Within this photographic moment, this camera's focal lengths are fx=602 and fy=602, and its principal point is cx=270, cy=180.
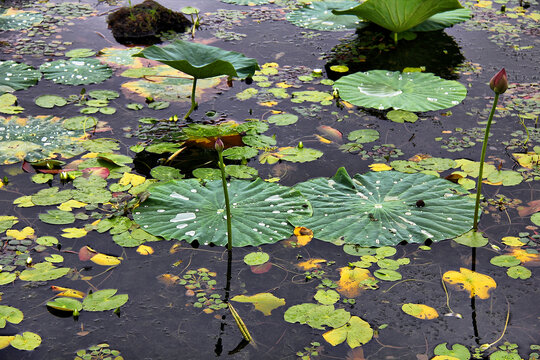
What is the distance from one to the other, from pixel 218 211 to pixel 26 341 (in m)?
0.95

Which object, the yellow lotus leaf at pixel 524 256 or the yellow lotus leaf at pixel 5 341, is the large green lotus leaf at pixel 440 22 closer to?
the yellow lotus leaf at pixel 524 256

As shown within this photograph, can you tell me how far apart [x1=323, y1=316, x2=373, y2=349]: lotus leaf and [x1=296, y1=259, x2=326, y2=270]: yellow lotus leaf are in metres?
0.34

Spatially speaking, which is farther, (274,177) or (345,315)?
(274,177)

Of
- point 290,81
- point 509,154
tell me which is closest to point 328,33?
point 290,81

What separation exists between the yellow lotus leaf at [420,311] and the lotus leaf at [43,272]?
1.37 metres

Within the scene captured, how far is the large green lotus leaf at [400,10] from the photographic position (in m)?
4.32

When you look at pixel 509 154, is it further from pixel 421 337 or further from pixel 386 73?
pixel 421 337

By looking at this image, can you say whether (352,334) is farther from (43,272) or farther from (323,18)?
(323,18)

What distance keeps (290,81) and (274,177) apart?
1.26 m

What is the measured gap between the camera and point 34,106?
3.77 meters

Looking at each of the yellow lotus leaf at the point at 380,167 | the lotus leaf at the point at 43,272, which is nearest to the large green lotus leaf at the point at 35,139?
the lotus leaf at the point at 43,272

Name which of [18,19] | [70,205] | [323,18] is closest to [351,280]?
[70,205]

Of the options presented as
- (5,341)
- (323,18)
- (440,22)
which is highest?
(440,22)

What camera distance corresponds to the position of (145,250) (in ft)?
8.51
